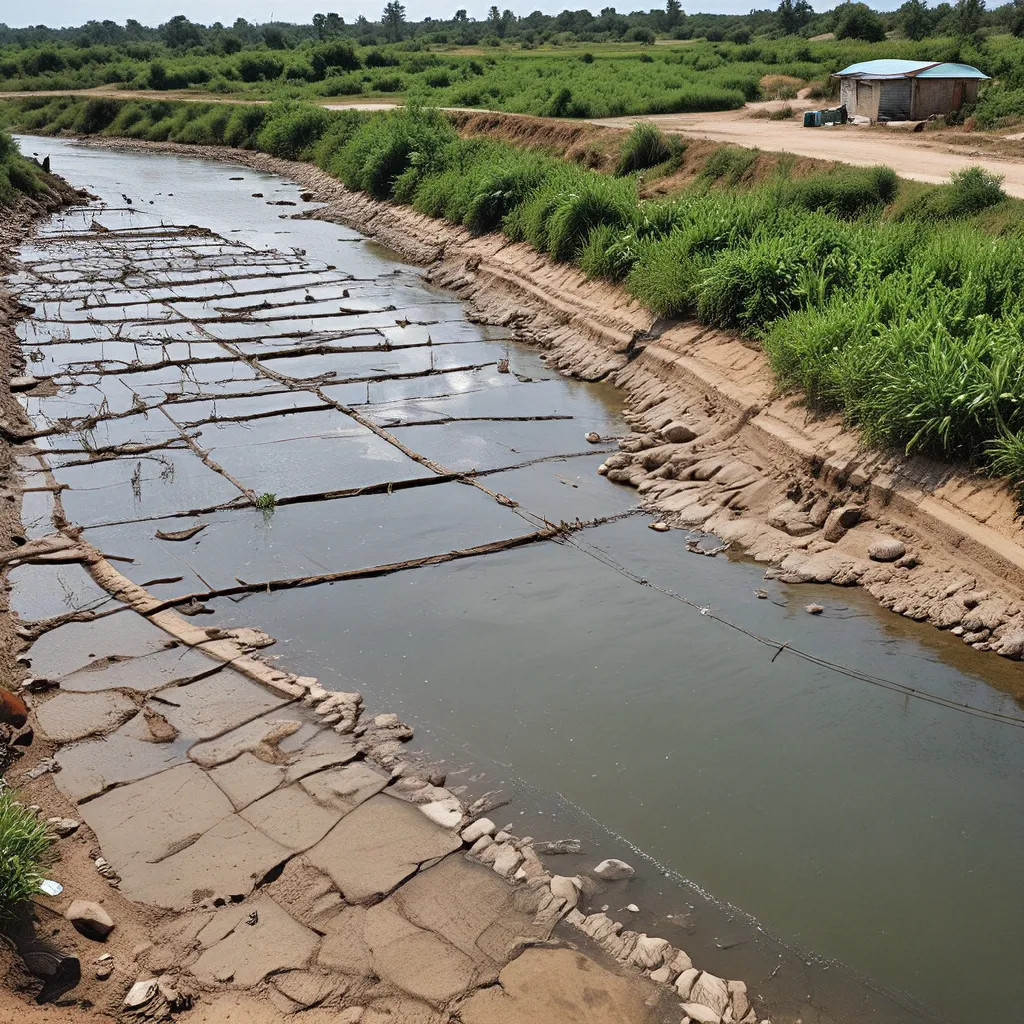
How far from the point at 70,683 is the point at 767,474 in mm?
5815

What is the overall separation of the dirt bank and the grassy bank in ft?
0.91

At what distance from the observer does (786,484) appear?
8.95 m

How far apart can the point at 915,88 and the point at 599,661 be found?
63.8 feet

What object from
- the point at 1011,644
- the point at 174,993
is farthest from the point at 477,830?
the point at 1011,644

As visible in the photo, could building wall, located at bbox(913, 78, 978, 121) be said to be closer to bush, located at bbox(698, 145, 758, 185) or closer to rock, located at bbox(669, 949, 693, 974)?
bush, located at bbox(698, 145, 758, 185)

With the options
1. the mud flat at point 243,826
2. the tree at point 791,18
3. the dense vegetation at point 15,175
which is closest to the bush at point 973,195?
the mud flat at point 243,826

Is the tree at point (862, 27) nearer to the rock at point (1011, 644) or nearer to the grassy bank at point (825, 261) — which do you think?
the grassy bank at point (825, 261)

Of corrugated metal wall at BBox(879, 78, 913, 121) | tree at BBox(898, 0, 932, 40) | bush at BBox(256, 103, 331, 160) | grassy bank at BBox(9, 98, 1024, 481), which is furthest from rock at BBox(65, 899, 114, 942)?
tree at BBox(898, 0, 932, 40)

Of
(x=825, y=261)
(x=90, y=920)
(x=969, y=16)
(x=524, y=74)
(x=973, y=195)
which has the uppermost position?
(x=969, y=16)

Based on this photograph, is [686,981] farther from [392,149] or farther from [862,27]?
[862,27]

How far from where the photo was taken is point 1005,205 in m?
12.3

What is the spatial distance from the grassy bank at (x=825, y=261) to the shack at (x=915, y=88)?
258 inches

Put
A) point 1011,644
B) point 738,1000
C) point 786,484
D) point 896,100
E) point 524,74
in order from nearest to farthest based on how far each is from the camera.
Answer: point 738,1000, point 1011,644, point 786,484, point 896,100, point 524,74

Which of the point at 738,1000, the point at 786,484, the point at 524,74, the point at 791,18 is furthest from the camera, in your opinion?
the point at 791,18
